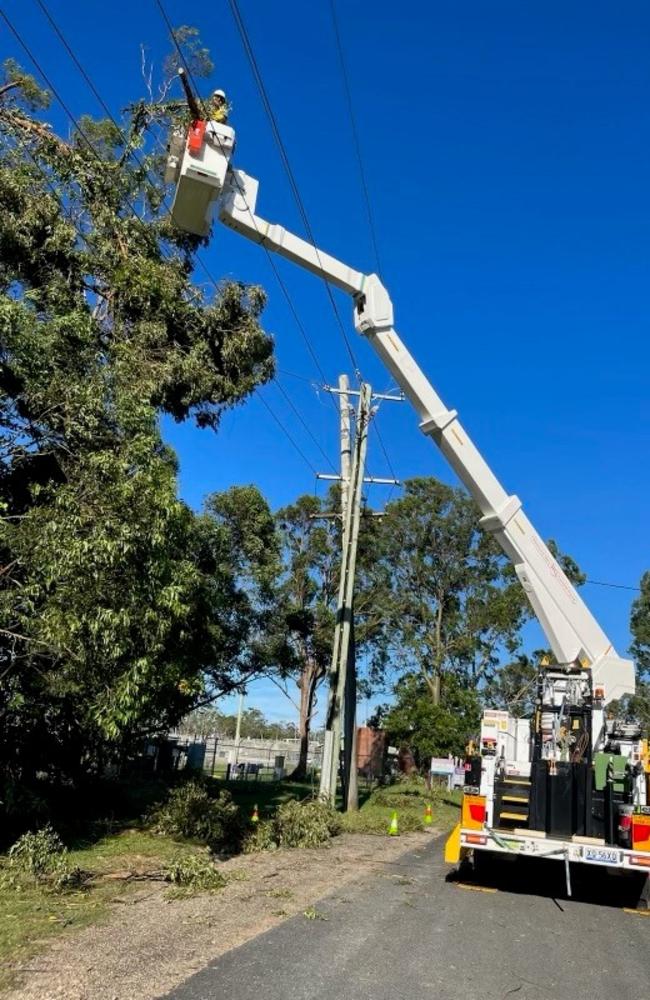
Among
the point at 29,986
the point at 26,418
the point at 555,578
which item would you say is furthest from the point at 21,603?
the point at 555,578

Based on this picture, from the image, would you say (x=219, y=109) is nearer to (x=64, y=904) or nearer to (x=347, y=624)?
(x=64, y=904)

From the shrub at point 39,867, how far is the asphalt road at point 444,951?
287 cm

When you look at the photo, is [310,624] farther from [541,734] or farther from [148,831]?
[541,734]

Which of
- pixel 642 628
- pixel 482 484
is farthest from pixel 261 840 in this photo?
pixel 642 628

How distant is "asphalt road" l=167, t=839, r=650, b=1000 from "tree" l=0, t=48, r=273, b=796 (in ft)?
13.2

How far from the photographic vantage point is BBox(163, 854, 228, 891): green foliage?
9227 mm

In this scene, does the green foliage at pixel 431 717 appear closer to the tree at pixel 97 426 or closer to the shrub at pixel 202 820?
the tree at pixel 97 426

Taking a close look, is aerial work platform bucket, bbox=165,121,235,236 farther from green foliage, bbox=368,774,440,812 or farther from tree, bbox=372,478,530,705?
tree, bbox=372,478,530,705

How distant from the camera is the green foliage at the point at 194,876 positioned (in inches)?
363

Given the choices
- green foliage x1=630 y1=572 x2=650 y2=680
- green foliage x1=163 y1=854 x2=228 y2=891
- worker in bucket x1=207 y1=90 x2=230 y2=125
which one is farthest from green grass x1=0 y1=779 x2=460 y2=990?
green foliage x1=630 y1=572 x2=650 y2=680

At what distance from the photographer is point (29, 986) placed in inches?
211

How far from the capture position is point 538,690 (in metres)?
12.0

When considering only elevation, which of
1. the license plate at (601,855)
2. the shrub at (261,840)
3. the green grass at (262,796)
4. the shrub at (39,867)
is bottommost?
the green grass at (262,796)

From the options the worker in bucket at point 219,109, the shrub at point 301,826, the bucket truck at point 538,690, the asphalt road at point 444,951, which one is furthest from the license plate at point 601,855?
the worker in bucket at point 219,109
